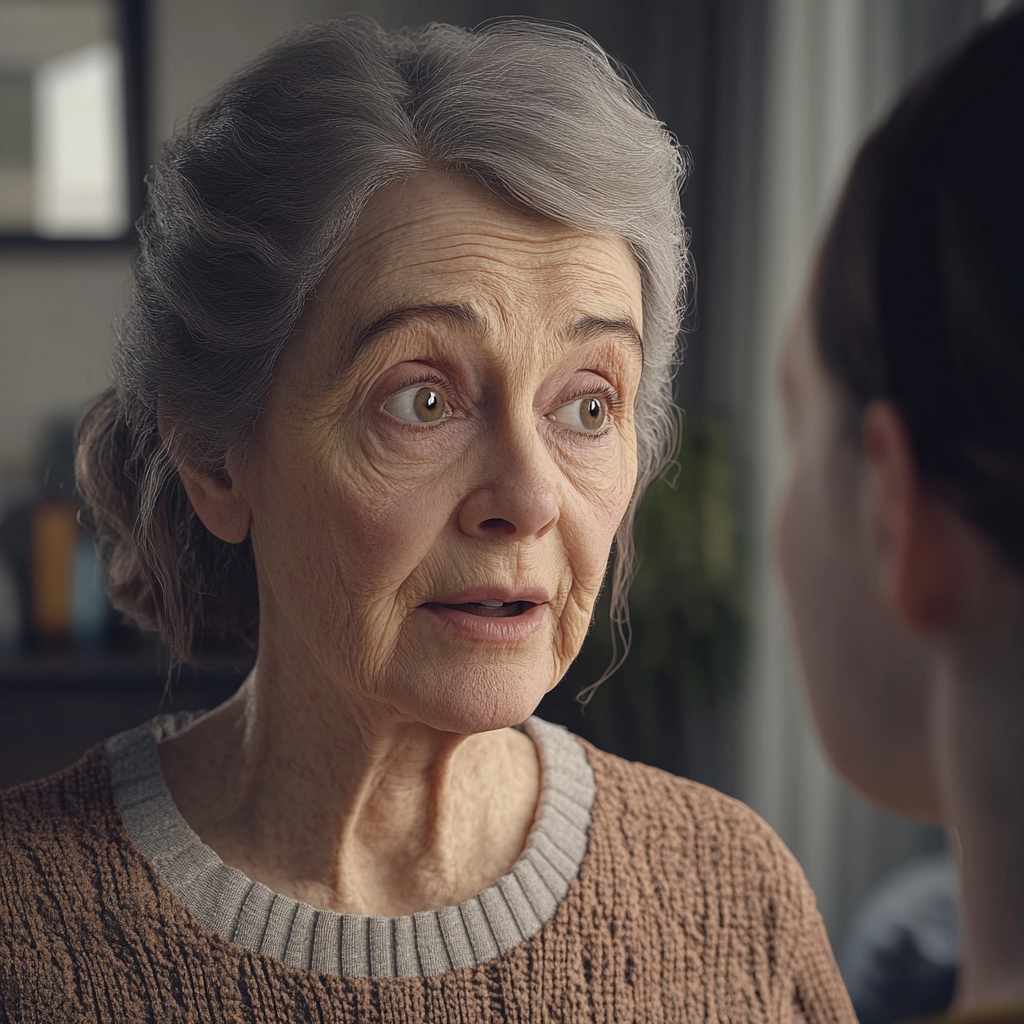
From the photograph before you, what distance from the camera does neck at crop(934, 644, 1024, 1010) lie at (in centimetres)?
52

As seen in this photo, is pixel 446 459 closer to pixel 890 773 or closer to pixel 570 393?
pixel 570 393

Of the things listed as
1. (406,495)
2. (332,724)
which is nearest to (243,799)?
(332,724)

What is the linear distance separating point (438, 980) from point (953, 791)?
0.59 meters

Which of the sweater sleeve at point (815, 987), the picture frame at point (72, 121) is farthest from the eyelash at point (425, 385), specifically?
the picture frame at point (72, 121)

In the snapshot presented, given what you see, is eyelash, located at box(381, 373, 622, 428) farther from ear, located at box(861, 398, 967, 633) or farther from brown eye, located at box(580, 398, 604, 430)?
ear, located at box(861, 398, 967, 633)

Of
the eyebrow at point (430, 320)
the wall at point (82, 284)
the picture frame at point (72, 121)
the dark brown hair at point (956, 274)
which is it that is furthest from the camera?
the wall at point (82, 284)

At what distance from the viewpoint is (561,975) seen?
1.05 m

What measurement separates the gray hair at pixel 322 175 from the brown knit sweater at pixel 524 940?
12.9 inches

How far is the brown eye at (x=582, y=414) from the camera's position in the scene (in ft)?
3.29

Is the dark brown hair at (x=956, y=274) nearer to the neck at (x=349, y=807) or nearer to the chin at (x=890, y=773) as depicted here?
the chin at (x=890, y=773)

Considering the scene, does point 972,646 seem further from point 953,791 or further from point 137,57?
point 137,57

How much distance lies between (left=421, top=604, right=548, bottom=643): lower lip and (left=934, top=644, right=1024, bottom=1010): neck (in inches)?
17.6

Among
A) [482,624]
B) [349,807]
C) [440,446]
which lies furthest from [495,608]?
[349,807]

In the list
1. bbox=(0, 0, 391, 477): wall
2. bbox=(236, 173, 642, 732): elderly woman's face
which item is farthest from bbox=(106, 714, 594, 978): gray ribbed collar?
bbox=(0, 0, 391, 477): wall
